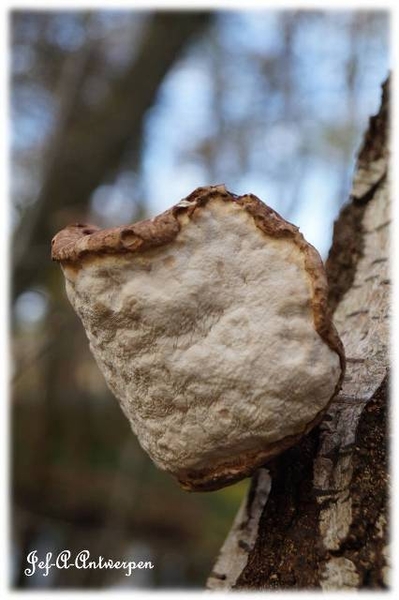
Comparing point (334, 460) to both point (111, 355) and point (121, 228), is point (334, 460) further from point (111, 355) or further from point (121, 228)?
point (121, 228)

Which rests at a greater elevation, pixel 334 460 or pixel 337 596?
pixel 334 460

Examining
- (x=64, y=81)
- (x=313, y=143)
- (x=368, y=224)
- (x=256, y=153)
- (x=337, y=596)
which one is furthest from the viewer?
(x=256, y=153)

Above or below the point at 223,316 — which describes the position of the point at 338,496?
below

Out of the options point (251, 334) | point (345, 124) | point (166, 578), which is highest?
point (345, 124)

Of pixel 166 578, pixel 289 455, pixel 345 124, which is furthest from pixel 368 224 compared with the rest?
pixel 166 578
